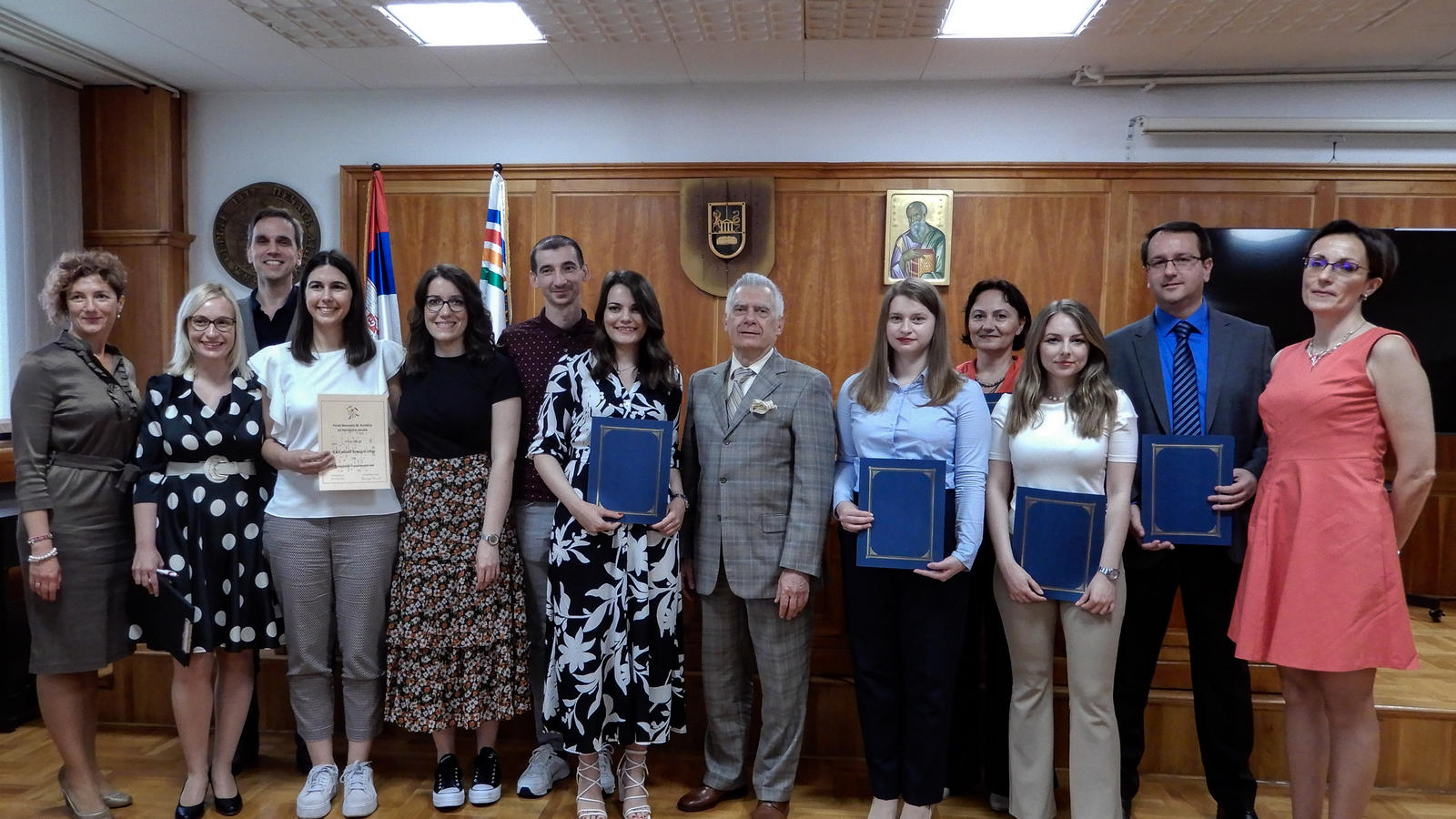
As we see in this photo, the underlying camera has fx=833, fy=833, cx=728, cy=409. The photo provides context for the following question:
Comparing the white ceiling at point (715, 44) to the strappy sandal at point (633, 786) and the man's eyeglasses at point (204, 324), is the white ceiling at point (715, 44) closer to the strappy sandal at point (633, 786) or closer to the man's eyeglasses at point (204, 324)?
the man's eyeglasses at point (204, 324)

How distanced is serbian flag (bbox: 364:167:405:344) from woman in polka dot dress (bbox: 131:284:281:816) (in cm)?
204

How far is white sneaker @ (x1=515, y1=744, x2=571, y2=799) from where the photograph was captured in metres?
2.52

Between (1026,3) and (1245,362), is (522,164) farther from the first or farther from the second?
(1245,362)

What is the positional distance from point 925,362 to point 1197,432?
2.53 ft

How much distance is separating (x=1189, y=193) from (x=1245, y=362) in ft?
8.10

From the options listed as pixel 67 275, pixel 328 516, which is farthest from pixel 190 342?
pixel 328 516

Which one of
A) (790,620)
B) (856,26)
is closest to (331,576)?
(790,620)

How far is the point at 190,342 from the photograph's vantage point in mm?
2338

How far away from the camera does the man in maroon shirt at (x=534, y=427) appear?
2.50 m

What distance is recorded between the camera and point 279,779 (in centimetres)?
266

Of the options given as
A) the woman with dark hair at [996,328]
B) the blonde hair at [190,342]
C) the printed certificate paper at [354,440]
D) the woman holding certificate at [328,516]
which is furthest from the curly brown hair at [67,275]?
the woman with dark hair at [996,328]

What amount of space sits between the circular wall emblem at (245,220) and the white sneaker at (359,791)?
315cm

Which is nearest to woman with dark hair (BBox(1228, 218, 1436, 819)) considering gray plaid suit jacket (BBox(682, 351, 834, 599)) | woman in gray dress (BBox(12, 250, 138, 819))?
gray plaid suit jacket (BBox(682, 351, 834, 599))

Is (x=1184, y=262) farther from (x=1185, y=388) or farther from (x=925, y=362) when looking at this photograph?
(x=925, y=362)
